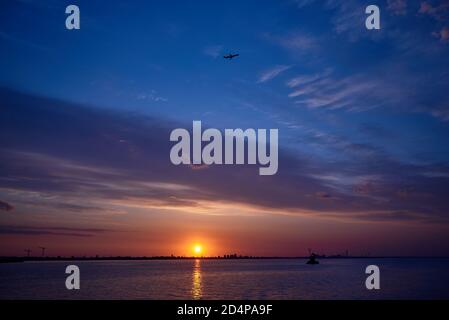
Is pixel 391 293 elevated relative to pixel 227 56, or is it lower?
lower

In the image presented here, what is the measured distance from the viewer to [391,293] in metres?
80.3

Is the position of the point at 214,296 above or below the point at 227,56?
below
